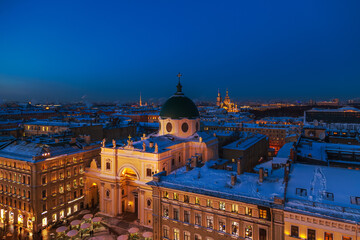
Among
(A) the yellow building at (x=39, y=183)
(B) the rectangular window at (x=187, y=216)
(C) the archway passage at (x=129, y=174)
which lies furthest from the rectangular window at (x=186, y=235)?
(A) the yellow building at (x=39, y=183)

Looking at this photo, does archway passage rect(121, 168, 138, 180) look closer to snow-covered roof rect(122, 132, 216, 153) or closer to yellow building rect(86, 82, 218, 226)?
yellow building rect(86, 82, 218, 226)

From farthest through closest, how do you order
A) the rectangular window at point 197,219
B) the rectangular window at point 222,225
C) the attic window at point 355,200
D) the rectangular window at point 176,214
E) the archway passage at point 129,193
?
the archway passage at point 129,193 < the rectangular window at point 176,214 < the rectangular window at point 197,219 < the rectangular window at point 222,225 < the attic window at point 355,200

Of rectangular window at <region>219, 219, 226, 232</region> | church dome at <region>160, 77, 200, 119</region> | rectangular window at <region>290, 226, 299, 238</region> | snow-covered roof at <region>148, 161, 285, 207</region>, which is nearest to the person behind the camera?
rectangular window at <region>290, 226, 299, 238</region>

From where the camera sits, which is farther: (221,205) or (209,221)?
(209,221)

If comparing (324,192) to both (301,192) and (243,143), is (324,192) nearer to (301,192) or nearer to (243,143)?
(301,192)

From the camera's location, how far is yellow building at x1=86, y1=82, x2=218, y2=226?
3881cm

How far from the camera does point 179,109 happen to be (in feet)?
160

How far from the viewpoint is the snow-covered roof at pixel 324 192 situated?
2091 centimetres

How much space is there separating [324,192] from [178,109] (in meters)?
29.9

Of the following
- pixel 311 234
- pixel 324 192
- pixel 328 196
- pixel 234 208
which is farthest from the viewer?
pixel 234 208

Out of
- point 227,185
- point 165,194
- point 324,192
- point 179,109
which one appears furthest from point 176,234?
point 179,109

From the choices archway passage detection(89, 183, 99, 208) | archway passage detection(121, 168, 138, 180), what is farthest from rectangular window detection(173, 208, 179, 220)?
archway passage detection(89, 183, 99, 208)

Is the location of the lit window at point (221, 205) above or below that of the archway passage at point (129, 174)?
above

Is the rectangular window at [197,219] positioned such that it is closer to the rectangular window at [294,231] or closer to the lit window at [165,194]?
the lit window at [165,194]
